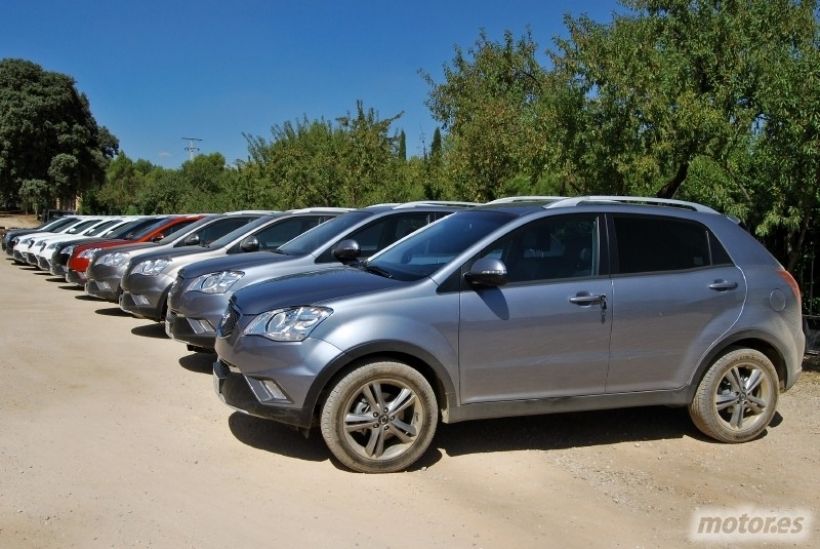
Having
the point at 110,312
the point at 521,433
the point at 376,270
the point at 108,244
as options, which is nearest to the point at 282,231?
the point at 110,312

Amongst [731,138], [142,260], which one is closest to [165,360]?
[142,260]

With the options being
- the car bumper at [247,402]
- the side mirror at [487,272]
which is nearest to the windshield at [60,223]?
the car bumper at [247,402]

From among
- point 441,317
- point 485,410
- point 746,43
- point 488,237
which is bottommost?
point 485,410

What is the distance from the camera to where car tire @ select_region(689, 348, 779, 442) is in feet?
19.6

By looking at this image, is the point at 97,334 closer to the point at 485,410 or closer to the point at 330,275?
the point at 330,275

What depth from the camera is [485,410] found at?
536 centimetres

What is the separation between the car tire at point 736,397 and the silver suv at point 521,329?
12 mm

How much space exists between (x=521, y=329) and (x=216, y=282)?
12.2 feet

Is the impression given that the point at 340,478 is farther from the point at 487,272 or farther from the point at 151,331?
the point at 151,331

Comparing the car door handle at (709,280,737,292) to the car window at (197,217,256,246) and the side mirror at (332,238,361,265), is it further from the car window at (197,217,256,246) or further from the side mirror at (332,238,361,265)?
the car window at (197,217,256,246)

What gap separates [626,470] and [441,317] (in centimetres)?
171

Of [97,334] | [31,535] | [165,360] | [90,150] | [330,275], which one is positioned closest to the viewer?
[31,535]

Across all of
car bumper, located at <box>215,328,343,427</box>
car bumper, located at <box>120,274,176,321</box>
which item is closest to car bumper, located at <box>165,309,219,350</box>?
car bumper, located at <box>120,274,176,321</box>

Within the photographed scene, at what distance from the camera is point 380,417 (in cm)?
512
